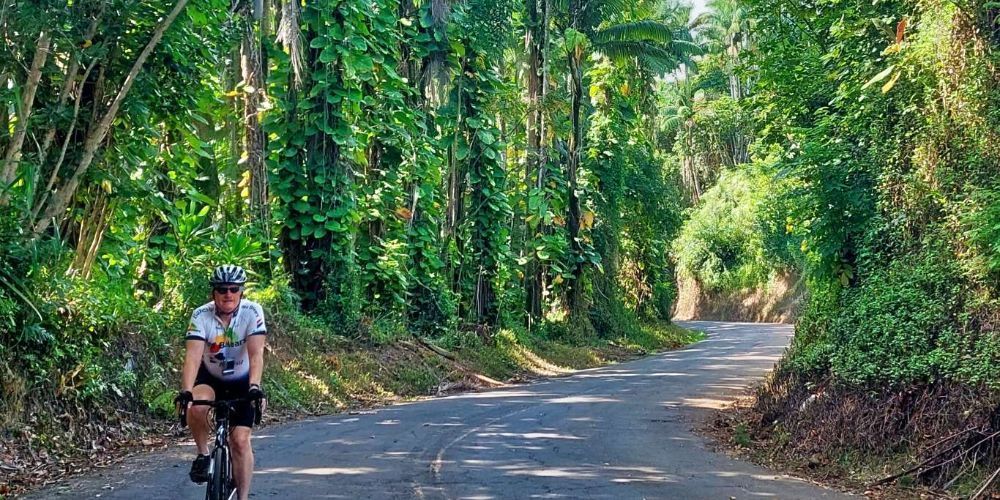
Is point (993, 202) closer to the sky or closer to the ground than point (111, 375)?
closer to the sky

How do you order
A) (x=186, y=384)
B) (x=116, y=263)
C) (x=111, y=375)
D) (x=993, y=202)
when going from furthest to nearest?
(x=116, y=263), (x=111, y=375), (x=993, y=202), (x=186, y=384)

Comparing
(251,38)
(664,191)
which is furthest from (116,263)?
(664,191)

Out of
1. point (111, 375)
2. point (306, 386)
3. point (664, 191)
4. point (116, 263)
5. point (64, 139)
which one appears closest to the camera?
point (64, 139)

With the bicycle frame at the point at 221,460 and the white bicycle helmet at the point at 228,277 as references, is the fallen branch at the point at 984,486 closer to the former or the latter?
the bicycle frame at the point at 221,460

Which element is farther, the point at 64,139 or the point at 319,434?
the point at 319,434

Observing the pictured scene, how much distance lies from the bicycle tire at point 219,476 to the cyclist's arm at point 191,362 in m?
0.48

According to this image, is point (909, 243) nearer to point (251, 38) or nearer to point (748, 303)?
point (251, 38)

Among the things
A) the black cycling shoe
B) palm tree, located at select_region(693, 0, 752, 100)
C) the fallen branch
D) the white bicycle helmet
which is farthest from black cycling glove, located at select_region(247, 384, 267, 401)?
palm tree, located at select_region(693, 0, 752, 100)

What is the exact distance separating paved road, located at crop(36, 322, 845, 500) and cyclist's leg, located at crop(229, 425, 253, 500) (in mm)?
1609

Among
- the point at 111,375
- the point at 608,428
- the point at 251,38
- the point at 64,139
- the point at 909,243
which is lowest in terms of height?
the point at 608,428

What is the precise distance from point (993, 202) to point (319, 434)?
329 inches

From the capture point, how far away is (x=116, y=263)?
1296 centimetres

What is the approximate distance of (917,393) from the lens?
987cm

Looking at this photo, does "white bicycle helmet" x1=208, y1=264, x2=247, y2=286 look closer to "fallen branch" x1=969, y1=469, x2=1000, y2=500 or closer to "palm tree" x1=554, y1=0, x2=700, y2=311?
"fallen branch" x1=969, y1=469, x2=1000, y2=500
